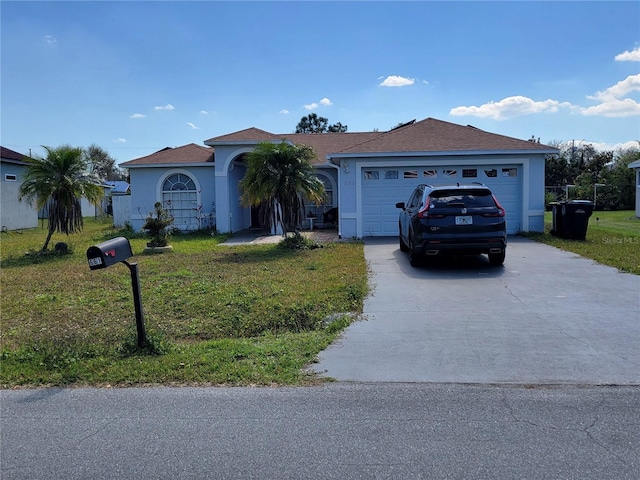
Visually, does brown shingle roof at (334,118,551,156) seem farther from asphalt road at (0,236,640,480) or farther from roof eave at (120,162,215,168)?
asphalt road at (0,236,640,480)

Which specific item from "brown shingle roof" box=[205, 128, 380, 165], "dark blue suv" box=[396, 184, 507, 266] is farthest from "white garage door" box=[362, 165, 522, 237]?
"dark blue suv" box=[396, 184, 507, 266]

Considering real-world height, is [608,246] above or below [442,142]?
below

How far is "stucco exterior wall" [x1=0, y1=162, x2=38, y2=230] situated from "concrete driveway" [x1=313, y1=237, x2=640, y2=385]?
77.1ft

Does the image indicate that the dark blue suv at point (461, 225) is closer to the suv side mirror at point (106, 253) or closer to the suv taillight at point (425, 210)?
the suv taillight at point (425, 210)

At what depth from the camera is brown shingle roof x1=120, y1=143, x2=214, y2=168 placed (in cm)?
2211

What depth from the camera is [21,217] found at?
1088 inches

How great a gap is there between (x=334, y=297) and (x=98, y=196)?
33.6 feet

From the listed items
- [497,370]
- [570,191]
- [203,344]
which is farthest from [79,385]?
[570,191]

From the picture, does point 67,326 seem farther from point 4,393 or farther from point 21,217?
point 21,217

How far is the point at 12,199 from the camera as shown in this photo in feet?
88.2

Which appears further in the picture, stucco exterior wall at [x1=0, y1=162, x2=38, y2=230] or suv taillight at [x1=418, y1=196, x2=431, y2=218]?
stucco exterior wall at [x1=0, y1=162, x2=38, y2=230]

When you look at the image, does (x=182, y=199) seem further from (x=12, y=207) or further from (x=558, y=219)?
(x=558, y=219)

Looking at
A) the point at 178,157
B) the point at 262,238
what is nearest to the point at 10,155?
the point at 178,157

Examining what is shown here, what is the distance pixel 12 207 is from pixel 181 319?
2425 centimetres
